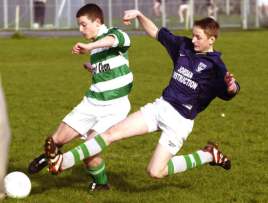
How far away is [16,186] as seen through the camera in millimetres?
8273

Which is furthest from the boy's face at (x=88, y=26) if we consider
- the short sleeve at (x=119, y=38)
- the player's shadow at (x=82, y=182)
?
the player's shadow at (x=82, y=182)

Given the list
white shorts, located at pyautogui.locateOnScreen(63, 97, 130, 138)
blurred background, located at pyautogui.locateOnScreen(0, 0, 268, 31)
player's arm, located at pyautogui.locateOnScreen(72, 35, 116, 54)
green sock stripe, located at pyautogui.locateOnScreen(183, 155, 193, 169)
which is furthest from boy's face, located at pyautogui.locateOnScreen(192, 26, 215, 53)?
blurred background, located at pyautogui.locateOnScreen(0, 0, 268, 31)

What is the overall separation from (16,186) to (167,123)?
5.73 feet

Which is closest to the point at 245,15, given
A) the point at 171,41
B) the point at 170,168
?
the point at 171,41

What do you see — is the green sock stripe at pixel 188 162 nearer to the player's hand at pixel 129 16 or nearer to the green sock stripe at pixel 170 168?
the green sock stripe at pixel 170 168

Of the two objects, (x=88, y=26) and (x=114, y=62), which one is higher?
(x=88, y=26)

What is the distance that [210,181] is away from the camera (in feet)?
29.9

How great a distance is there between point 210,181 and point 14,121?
5.52 metres

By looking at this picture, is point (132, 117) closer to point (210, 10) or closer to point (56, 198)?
point (56, 198)

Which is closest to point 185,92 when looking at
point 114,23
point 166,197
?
point 166,197

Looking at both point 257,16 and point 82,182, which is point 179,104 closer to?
point 82,182

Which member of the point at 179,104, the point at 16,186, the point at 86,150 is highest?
the point at 179,104

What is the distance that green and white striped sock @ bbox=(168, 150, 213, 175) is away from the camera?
840 centimetres

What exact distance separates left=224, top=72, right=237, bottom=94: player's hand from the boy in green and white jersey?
4.04 feet
